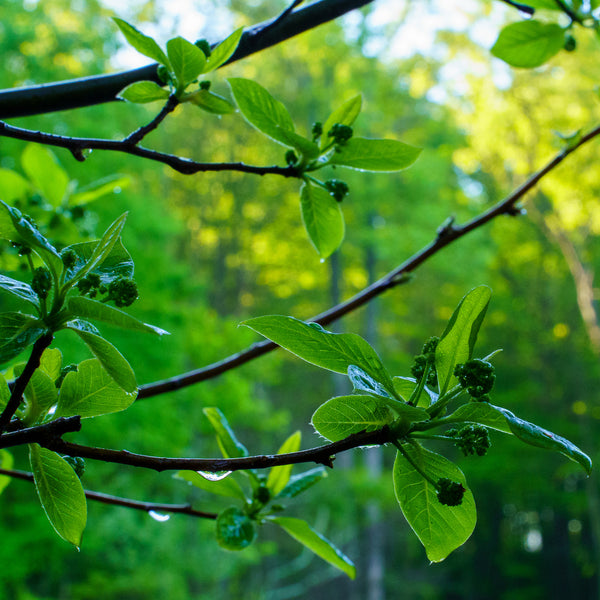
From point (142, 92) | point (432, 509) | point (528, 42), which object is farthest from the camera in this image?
point (528, 42)

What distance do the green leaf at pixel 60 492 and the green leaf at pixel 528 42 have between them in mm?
545

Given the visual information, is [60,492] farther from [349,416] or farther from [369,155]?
[369,155]

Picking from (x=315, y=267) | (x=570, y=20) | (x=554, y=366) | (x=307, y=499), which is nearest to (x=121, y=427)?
(x=307, y=499)

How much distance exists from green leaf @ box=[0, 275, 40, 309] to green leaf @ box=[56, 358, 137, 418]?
49mm

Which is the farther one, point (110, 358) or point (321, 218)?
point (321, 218)

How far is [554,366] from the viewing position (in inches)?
480

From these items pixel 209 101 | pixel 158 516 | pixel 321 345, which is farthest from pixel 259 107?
pixel 158 516

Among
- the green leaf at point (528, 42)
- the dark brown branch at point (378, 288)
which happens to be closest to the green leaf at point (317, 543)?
the dark brown branch at point (378, 288)

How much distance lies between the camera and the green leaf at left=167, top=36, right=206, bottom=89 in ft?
1.62

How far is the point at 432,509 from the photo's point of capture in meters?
0.43

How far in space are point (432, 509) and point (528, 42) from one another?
47 centimetres

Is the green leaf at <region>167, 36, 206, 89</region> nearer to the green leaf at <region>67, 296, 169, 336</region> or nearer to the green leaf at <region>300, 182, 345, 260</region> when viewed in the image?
the green leaf at <region>300, 182, 345, 260</region>

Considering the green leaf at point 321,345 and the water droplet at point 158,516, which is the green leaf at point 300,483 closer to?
the water droplet at point 158,516

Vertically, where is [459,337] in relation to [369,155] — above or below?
below
